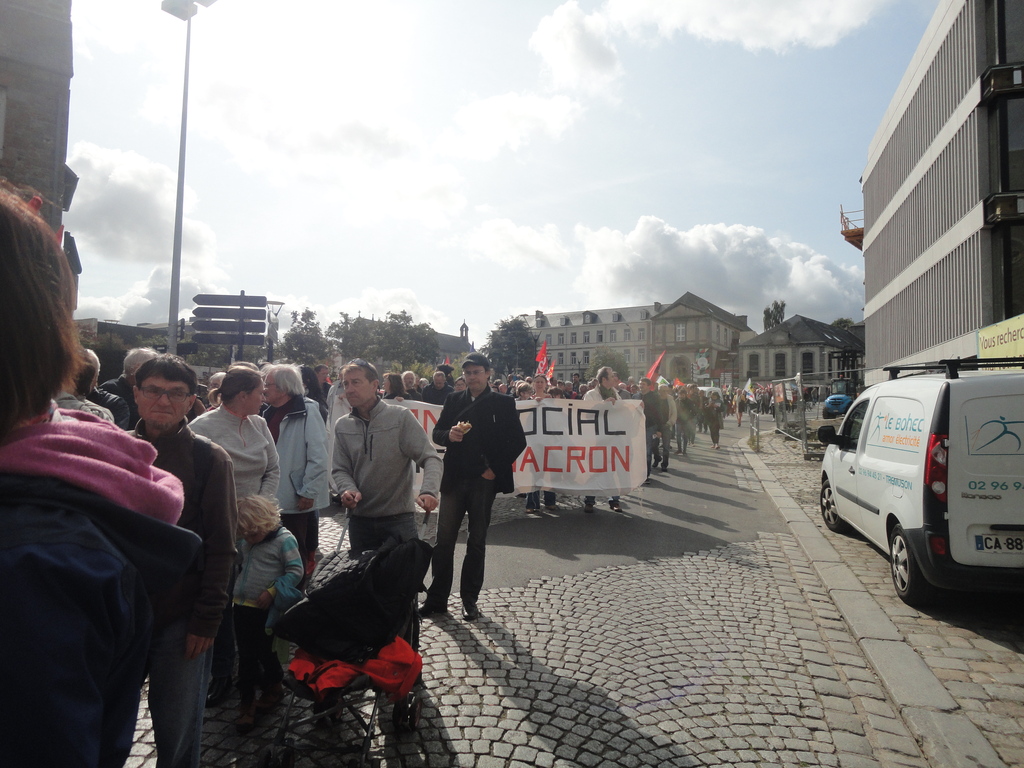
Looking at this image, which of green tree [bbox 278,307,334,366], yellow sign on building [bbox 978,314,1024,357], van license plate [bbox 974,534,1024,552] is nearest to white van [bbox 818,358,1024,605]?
van license plate [bbox 974,534,1024,552]

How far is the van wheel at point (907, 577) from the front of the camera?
5.39 metres

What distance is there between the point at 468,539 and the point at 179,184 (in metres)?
12.0

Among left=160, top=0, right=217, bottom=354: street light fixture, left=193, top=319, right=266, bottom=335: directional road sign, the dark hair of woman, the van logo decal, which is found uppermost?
left=160, top=0, right=217, bottom=354: street light fixture

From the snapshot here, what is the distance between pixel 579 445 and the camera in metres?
9.87

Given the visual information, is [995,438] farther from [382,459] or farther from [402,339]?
[402,339]

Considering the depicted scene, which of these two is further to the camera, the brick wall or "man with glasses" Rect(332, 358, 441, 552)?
the brick wall

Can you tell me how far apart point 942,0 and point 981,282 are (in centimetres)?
1094

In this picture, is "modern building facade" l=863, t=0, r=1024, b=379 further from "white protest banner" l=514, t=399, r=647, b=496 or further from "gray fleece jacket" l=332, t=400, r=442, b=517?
"gray fleece jacket" l=332, t=400, r=442, b=517

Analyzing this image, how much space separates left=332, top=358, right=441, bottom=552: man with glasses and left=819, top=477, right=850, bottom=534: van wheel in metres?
5.96

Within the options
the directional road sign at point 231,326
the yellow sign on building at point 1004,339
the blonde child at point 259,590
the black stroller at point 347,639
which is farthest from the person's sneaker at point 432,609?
the yellow sign on building at point 1004,339

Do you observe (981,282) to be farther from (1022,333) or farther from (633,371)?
(633,371)

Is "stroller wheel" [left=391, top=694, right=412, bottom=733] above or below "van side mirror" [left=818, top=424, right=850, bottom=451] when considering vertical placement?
below

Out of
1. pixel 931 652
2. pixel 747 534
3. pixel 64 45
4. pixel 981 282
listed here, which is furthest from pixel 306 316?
pixel 931 652

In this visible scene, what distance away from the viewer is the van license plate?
5012 mm
